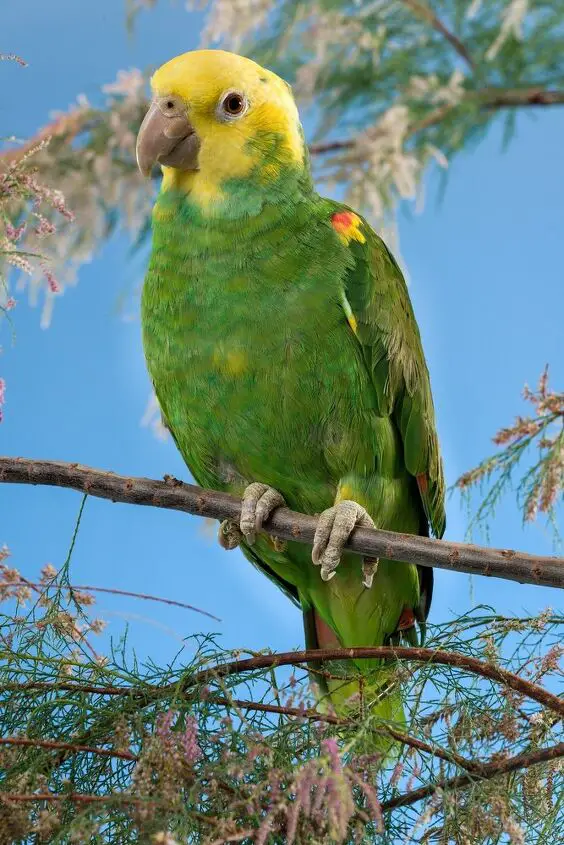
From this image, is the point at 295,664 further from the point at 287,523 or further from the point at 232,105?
the point at 232,105

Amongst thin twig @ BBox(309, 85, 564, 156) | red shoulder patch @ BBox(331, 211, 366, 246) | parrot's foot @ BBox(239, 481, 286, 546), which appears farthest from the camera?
thin twig @ BBox(309, 85, 564, 156)

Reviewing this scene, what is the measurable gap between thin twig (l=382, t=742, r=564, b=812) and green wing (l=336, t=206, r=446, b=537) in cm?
52

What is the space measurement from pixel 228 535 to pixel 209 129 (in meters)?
0.66

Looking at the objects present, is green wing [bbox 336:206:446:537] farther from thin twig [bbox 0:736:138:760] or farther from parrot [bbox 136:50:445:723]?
thin twig [bbox 0:736:138:760]

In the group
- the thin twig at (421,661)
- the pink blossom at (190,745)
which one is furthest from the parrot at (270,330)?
the pink blossom at (190,745)

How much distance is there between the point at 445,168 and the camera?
3021 millimetres

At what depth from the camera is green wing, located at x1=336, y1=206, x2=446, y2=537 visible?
4.78 feet

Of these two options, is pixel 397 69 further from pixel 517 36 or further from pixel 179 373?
pixel 179 373

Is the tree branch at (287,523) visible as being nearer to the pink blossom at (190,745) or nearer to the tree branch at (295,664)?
the tree branch at (295,664)

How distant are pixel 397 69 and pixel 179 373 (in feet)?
6.75

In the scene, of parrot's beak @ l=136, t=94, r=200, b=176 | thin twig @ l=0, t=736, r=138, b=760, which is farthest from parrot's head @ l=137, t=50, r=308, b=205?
thin twig @ l=0, t=736, r=138, b=760

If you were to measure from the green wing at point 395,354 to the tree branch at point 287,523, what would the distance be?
256 millimetres

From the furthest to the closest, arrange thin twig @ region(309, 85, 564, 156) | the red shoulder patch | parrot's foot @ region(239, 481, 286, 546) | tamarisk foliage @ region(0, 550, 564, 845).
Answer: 1. thin twig @ region(309, 85, 564, 156)
2. the red shoulder patch
3. parrot's foot @ region(239, 481, 286, 546)
4. tamarisk foliage @ region(0, 550, 564, 845)

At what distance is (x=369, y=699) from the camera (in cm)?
120
